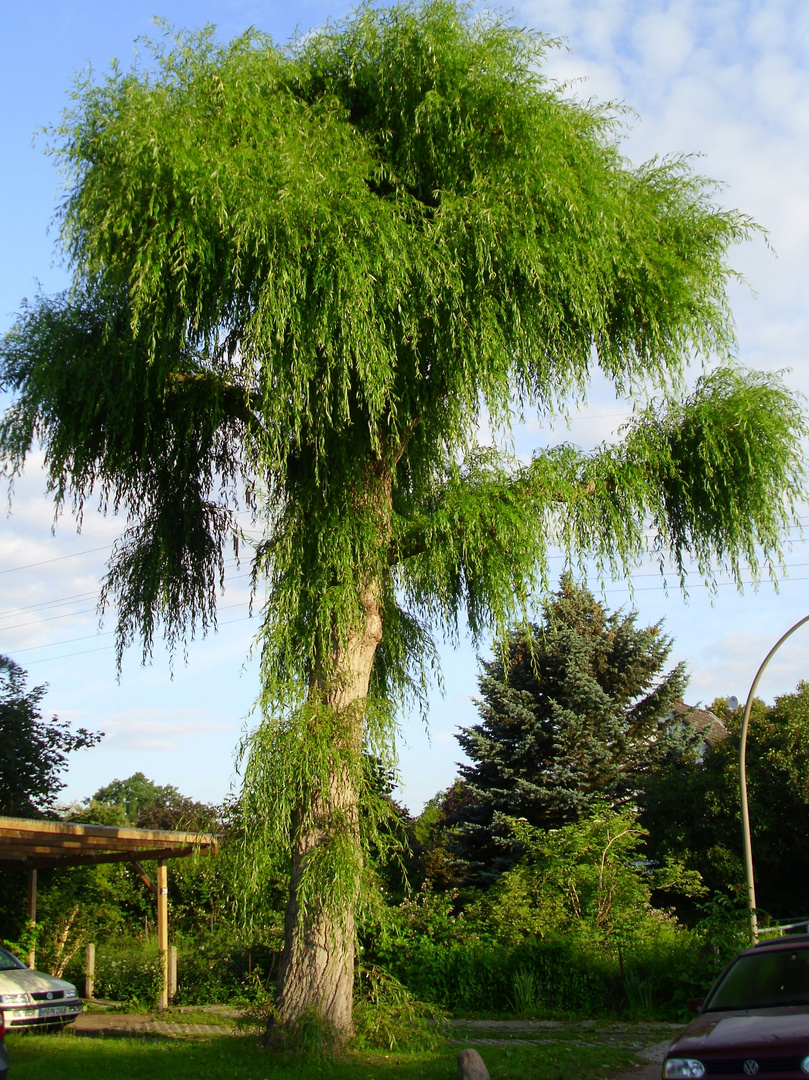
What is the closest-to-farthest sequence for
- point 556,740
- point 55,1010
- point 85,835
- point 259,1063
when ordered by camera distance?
point 259,1063 → point 55,1010 → point 85,835 → point 556,740

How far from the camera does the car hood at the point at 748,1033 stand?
520 cm

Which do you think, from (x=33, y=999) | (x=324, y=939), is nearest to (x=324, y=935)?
(x=324, y=939)

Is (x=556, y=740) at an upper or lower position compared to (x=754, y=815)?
upper

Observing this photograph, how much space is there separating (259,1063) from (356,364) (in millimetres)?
6485

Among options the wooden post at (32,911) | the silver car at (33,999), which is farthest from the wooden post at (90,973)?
the silver car at (33,999)

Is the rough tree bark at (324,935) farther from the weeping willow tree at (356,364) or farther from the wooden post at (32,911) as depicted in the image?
the wooden post at (32,911)

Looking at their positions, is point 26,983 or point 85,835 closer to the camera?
point 26,983

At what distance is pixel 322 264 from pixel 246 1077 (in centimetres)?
708

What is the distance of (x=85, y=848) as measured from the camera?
50.0 feet

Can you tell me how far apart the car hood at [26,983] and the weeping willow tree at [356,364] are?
5340 millimetres

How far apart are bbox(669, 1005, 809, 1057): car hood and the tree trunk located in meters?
3.36

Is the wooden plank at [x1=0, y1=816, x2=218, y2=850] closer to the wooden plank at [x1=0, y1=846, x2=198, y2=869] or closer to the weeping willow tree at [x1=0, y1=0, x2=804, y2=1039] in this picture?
the wooden plank at [x1=0, y1=846, x2=198, y2=869]

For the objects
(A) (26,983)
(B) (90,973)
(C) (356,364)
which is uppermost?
(C) (356,364)

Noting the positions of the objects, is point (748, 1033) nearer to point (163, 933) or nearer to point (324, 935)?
point (324, 935)
